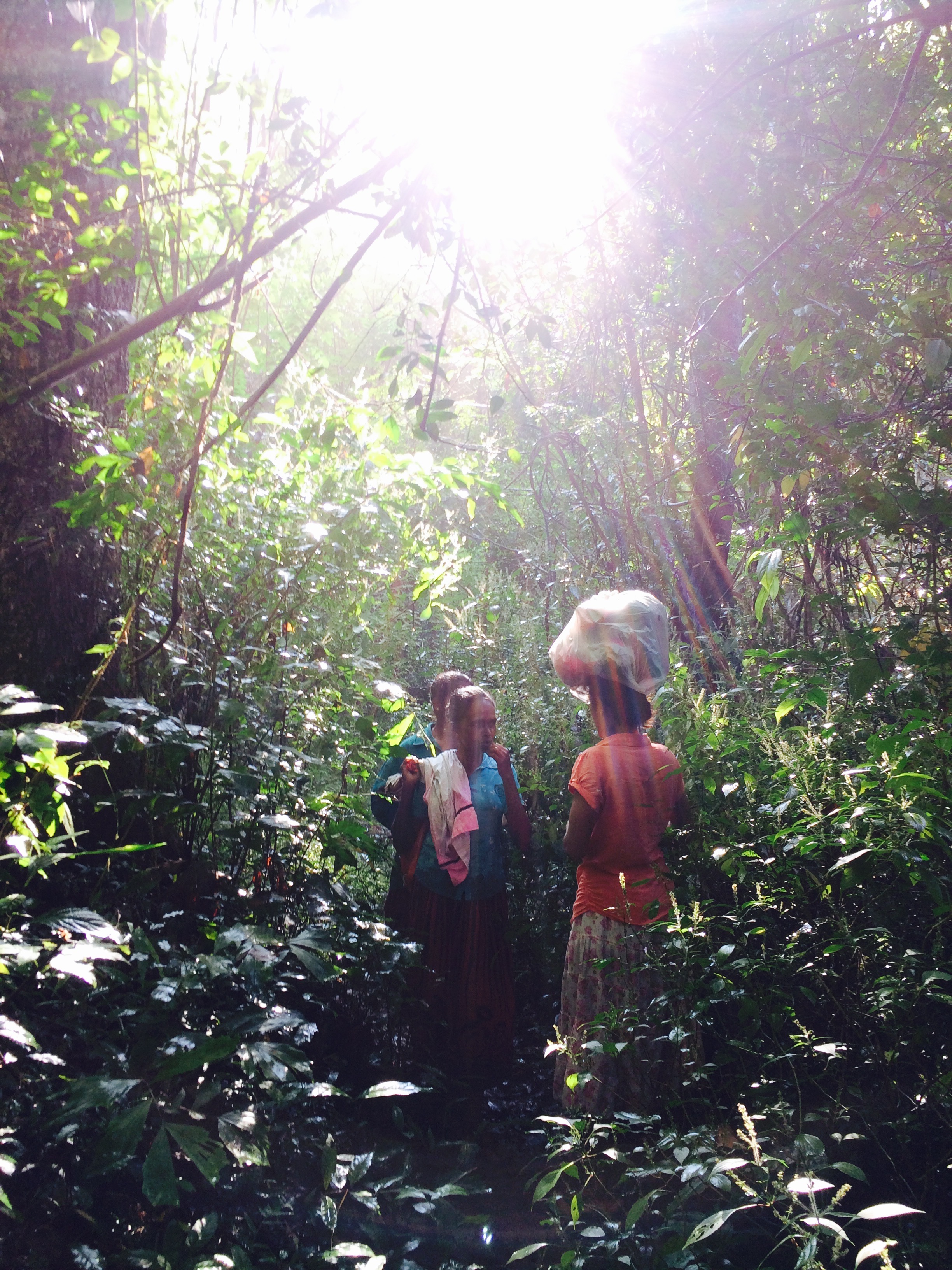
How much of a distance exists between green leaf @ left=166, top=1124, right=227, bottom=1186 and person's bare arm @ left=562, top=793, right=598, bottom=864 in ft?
4.59

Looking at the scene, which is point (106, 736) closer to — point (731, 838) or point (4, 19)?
point (731, 838)

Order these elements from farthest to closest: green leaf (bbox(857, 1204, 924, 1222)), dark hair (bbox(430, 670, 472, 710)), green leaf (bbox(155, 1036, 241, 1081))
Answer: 1. dark hair (bbox(430, 670, 472, 710))
2. green leaf (bbox(155, 1036, 241, 1081))
3. green leaf (bbox(857, 1204, 924, 1222))

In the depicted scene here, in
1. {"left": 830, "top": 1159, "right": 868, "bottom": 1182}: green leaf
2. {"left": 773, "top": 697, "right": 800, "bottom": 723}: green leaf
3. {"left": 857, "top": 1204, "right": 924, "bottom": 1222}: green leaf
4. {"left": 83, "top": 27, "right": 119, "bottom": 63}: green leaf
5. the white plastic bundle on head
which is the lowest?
{"left": 857, "top": 1204, "right": 924, "bottom": 1222}: green leaf

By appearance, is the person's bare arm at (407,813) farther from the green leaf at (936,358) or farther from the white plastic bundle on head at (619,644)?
the green leaf at (936,358)

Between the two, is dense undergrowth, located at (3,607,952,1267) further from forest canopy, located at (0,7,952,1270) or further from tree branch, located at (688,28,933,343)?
tree branch, located at (688,28,933,343)

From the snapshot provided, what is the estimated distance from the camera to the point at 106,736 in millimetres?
2207

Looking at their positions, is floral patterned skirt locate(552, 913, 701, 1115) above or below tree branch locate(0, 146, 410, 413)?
below

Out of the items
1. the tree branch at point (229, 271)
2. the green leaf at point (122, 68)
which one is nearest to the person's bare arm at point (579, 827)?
the tree branch at point (229, 271)

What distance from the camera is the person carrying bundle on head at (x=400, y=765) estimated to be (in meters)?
3.30

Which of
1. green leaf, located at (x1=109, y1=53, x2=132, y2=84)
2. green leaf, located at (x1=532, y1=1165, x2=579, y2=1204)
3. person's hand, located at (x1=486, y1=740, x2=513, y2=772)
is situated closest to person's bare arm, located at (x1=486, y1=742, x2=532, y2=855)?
person's hand, located at (x1=486, y1=740, x2=513, y2=772)

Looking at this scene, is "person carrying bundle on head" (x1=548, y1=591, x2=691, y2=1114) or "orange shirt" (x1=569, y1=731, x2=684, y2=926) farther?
"orange shirt" (x1=569, y1=731, x2=684, y2=926)

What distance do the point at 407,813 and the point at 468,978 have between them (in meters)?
0.68

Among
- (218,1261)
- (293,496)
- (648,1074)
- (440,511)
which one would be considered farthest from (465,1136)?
(440,511)

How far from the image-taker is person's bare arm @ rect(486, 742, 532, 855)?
335 cm
